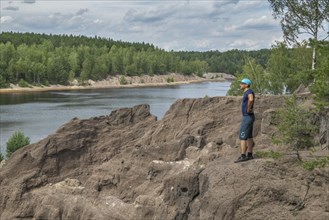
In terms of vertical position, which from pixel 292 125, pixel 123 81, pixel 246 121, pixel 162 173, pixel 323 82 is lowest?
pixel 123 81

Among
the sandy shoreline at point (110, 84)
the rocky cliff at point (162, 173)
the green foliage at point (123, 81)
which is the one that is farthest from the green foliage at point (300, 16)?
the green foliage at point (123, 81)

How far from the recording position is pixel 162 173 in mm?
19609

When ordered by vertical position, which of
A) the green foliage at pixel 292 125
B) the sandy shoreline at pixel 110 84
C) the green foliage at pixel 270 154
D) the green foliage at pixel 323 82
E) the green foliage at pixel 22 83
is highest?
the green foliage at pixel 323 82

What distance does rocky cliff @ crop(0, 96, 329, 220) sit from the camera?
574 inches

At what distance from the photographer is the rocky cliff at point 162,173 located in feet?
47.8

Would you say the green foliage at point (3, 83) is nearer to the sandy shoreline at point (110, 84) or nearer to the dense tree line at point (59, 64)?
the dense tree line at point (59, 64)

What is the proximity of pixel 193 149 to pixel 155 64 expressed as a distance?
179465 mm

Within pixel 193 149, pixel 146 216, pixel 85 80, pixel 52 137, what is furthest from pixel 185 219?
pixel 85 80

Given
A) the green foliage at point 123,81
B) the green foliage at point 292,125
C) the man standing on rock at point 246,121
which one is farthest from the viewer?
the green foliage at point 123,81

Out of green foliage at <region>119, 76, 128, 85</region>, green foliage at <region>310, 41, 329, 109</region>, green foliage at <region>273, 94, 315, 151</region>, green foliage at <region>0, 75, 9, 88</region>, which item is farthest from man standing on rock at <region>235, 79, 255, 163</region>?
green foliage at <region>119, 76, 128, 85</region>

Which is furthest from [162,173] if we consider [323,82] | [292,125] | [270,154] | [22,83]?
[22,83]

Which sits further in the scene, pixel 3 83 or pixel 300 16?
pixel 3 83

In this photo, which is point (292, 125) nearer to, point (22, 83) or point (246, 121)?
point (246, 121)

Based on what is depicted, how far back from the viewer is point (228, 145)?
20.2m
